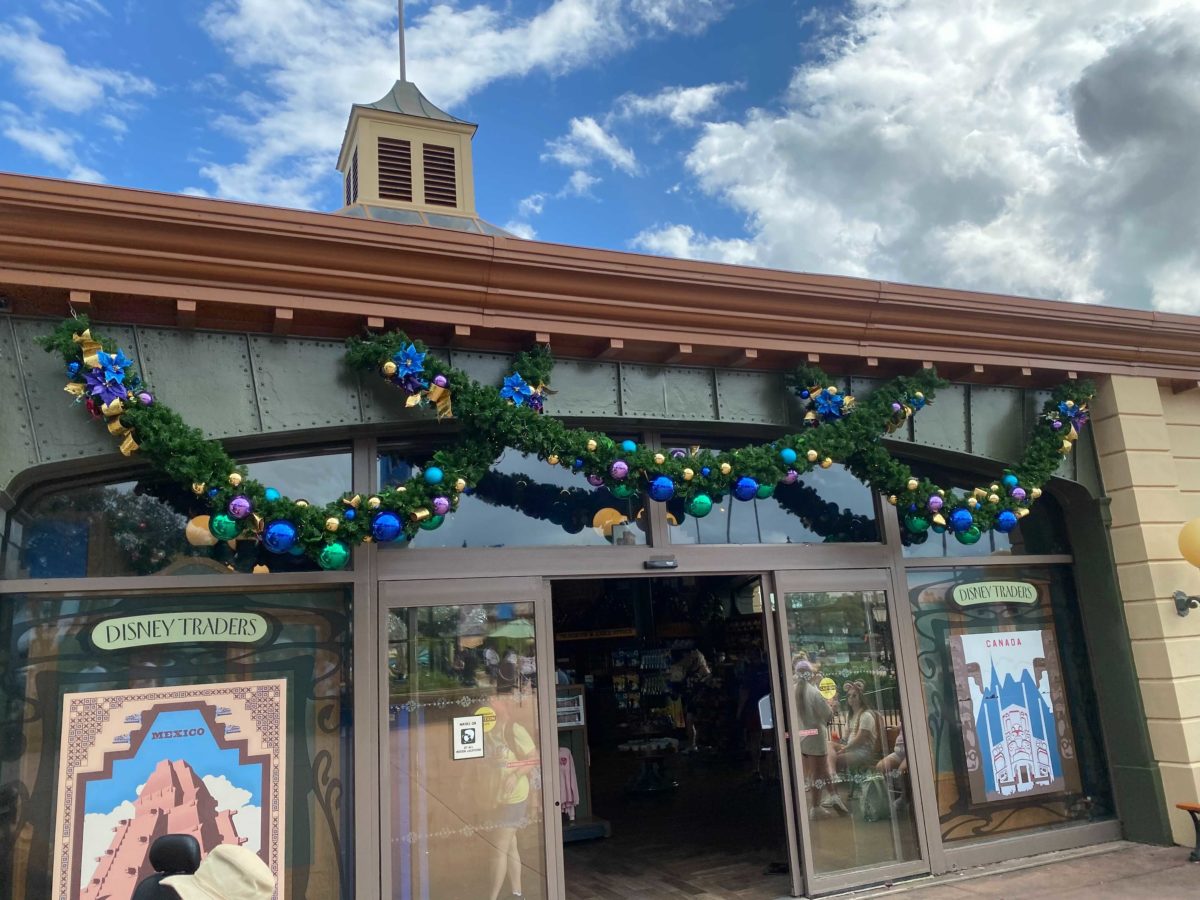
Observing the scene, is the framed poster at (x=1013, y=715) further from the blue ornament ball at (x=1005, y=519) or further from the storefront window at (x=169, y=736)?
the storefront window at (x=169, y=736)

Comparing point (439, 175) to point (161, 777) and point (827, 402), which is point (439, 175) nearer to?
point (827, 402)

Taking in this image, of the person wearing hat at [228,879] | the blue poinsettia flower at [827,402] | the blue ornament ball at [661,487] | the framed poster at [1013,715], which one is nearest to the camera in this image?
the person wearing hat at [228,879]

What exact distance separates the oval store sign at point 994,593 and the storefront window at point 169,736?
16.2 ft

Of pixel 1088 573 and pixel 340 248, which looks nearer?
pixel 340 248

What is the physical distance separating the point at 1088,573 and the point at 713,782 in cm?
570

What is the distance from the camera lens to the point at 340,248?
204 inches

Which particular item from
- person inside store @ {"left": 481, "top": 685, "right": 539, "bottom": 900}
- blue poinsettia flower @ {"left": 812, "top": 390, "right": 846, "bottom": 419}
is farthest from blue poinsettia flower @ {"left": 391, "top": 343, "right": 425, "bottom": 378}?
blue poinsettia flower @ {"left": 812, "top": 390, "right": 846, "bottom": 419}

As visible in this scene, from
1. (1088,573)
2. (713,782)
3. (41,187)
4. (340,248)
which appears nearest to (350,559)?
(340,248)

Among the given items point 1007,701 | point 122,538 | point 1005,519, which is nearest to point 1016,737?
point 1007,701

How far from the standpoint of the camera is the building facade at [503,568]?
483 cm

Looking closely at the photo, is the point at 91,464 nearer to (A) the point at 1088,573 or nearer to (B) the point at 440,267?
(B) the point at 440,267

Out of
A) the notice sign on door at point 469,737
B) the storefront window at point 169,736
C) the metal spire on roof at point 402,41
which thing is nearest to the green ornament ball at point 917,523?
the notice sign on door at point 469,737

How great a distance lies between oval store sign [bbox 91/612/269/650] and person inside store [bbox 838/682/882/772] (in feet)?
13.8

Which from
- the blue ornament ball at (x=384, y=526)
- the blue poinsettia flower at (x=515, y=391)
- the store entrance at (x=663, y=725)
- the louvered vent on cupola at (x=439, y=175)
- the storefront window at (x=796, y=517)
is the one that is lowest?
the store entrance at (x=663, y=725)
